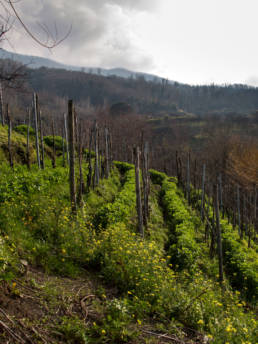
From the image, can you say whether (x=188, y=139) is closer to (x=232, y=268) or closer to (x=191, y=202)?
(x=191, y=202)

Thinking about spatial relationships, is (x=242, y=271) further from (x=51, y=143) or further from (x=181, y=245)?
(x=51, y=143)

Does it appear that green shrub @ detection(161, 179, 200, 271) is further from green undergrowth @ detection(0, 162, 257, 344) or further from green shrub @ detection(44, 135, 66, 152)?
green shrub @ detection(44, 135, 66, 152)

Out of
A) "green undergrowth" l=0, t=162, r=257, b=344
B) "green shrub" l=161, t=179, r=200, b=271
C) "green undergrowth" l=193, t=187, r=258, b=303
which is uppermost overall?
"green undergrowth" l=0, t=162, r=257, b=344

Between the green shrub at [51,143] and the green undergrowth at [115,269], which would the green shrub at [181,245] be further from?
the green shrub at [51,143]

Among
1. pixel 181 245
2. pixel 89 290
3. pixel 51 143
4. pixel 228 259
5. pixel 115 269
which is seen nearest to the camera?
pixel 89 290

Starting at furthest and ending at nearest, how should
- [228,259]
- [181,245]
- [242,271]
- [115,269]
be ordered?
[228,259], [181,245], [242,271], [115,269]

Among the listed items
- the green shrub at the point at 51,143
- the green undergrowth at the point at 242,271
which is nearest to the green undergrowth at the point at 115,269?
the green undergrowth at the point at 242,271

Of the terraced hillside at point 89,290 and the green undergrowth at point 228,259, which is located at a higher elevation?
the terraced hillside at point 89,290

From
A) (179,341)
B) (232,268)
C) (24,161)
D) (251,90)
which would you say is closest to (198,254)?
(232,268)

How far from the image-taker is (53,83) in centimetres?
15762

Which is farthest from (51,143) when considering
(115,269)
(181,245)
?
(115,269)

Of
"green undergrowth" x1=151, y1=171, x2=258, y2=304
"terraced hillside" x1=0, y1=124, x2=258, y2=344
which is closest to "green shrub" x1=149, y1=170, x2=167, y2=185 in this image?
"green undergrowth" x1=151, y1=171, x2=258, y2=304

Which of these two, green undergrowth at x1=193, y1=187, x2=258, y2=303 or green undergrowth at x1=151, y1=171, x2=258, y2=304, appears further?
green undergrowth at x1=151, y1=171, x2=258, y2=304

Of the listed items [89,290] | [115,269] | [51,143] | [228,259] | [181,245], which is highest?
[51,143]
